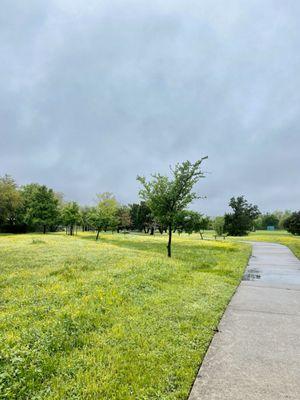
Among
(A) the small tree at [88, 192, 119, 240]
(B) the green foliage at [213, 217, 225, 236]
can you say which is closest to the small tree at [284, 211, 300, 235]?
(B) the green foliage at [213, 217, 225, 236]

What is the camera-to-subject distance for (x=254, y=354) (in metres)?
4.03

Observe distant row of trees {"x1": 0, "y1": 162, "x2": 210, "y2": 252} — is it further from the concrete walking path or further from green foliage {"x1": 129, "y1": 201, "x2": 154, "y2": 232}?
the concrete walking path

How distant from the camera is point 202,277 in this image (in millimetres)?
9859

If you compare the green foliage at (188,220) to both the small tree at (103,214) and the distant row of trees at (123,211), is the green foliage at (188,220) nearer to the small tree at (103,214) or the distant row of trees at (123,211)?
the distant row of trees at (123,211)

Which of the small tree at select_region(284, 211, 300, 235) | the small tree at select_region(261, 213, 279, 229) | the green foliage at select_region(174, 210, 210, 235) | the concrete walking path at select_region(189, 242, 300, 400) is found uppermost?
the small tree at select_region(261, 213, 279, 229)

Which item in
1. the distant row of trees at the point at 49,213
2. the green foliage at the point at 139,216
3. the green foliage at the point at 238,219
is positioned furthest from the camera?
the green foliage at the point at 139,216

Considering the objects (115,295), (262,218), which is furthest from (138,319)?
(262,218)

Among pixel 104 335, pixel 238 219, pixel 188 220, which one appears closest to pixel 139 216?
pixel 238 219

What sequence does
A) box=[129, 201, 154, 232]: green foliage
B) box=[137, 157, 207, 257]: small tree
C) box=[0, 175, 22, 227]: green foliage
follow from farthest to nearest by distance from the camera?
box=[129, 201, 154, 232]: green foliage → box=[0, 175, 22, 227]: green foliage → box=[137, 157, 207, 257]: small tree

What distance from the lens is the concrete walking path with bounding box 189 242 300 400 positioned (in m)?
3.17

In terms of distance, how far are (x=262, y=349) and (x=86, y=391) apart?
8.61 ft

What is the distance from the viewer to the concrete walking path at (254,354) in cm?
317

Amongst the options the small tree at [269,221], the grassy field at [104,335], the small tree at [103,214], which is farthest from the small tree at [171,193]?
the small tree at [269,221]

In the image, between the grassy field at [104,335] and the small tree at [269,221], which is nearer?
the grassy field at [104,335]
